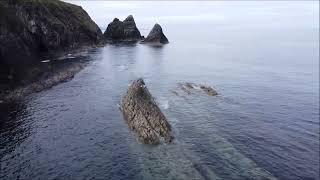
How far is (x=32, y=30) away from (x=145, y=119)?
101239mm

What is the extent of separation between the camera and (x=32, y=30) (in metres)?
153

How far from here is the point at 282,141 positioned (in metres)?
72.4

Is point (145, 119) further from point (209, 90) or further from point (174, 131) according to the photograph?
point (209, 90)

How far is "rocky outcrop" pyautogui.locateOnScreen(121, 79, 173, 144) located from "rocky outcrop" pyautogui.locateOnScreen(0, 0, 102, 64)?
193 feet

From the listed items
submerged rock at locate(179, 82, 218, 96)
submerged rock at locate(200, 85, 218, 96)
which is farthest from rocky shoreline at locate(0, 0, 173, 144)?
submerged rock at locate(200, 85, 218, 96)

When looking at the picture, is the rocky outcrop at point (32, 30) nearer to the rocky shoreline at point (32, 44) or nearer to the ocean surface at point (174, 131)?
the rocky shoreline at point (32, 44)

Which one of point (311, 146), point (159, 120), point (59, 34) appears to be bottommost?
point (311, 146)

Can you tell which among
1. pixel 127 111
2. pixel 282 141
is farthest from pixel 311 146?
pixel 127 111

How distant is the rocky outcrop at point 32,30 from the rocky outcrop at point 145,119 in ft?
193

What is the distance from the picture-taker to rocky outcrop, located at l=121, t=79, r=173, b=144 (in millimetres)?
68238

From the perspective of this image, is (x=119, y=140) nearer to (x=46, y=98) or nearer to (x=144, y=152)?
(x=144, y=152)

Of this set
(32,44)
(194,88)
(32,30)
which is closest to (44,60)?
(32,44)

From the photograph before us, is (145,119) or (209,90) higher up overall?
(209,90)

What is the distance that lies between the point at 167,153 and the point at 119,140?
36.2ft
